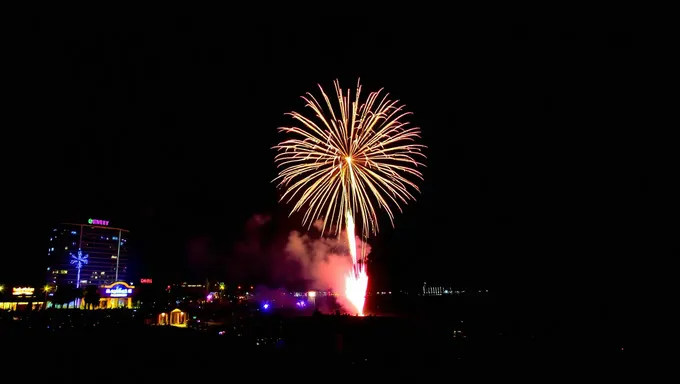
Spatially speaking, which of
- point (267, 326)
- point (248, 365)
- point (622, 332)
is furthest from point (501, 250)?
point (248, 365)

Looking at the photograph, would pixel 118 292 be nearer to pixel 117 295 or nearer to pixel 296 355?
pixel 117 295

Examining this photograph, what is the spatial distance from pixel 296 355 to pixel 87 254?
106m

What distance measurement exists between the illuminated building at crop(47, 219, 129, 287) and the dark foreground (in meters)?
86.3

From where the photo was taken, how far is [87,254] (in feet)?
340

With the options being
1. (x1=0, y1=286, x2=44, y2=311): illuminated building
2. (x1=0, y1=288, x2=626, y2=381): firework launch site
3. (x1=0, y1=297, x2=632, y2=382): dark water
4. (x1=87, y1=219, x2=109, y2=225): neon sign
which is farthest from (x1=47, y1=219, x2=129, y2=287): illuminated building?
(x1=0, y1=297, x2=632, y2=382): dark water

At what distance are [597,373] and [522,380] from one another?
518 centimetres

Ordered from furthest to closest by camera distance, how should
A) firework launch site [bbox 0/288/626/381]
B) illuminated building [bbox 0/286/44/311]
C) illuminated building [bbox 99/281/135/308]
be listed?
illuminated building [bbox 99/281/135/308]
illuminated building [bbox 0/286/44/311]
firework launch site [bbox 0/288/626/381]

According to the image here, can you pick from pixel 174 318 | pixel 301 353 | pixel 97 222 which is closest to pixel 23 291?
pixel 97 222

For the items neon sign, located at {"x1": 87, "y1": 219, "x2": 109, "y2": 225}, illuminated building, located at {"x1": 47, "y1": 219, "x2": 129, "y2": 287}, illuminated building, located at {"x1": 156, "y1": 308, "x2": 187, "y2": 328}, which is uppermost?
neon sign, located at {"x1": 87, "y1": 219, "x2": 109, "y2": 225}

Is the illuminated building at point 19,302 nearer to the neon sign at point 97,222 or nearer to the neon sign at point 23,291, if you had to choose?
the neon sign at point 23,291

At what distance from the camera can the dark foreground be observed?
12.3 m

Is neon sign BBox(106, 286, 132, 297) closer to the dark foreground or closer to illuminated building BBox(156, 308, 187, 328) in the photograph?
illuminated building BBox(156, 308, 187, 328)

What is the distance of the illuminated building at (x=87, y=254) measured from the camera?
97938 mm

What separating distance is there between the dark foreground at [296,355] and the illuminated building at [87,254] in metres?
86.3
